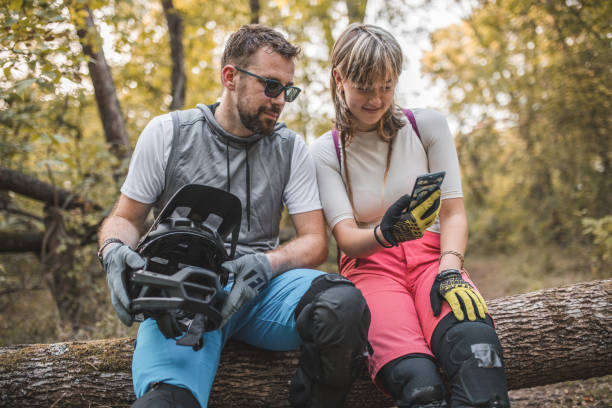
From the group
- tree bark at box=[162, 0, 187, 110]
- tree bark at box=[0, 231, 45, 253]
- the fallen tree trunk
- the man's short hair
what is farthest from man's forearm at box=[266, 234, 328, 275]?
tree bark at box=[162, 0, 187, 110]

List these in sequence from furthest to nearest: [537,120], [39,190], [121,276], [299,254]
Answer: [537,120] < [39,190] < [299,254] < [121,276]

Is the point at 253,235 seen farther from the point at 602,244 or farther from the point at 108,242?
the point at 602,244

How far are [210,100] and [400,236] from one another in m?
7.02

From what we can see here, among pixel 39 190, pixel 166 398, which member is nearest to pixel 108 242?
pixel 166 398

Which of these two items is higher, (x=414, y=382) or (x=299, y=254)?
(x=299, y=254)

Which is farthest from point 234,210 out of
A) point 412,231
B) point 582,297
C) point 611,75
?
point 611,75

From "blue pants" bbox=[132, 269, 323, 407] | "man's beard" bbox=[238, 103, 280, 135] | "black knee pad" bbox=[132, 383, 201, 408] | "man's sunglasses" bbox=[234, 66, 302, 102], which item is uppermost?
"man's sunglasses" bbox=[234, 66, 302, 102]

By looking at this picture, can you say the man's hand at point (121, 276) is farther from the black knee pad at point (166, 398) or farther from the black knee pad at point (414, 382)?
the black knee pad at point (414, 382)

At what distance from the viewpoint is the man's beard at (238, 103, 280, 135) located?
84.3 inches

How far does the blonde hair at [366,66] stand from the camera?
1.96 metres

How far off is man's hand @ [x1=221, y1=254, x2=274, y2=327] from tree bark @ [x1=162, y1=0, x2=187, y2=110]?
15.6 ft

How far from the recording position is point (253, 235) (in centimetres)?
214

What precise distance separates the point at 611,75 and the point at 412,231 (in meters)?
4.81

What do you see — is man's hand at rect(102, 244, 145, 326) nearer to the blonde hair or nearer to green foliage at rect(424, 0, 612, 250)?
the blonde hair
